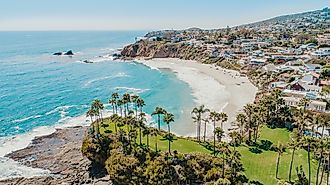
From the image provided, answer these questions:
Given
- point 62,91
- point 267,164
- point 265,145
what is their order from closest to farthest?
point 267,164 < point 265,145 < point 62,91

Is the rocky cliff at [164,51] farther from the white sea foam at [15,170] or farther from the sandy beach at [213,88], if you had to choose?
the white sea foam at [15,170]

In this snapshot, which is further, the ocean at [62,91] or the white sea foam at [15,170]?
the ocean at [62,91]

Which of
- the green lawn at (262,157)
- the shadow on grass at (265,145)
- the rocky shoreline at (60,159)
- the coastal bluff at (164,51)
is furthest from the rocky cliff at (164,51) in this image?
the shadow on grass at (265,145)

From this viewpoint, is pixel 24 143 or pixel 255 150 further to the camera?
pixel 24 143

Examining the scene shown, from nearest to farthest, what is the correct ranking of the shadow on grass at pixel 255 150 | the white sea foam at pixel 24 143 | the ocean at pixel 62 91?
the shadow on grass at pixel 255 150
the white sea foam at pixel 24 143
the ocean at pixel 62 91

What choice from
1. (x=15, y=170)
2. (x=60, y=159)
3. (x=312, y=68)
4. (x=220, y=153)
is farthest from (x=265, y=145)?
(x=312, y=68)

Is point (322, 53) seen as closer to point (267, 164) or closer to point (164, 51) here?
point (164, 51)
